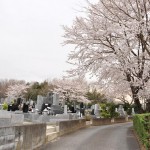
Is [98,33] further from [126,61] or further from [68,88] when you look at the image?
[68,88]

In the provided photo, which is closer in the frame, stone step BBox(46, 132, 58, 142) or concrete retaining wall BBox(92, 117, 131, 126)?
stone step BBox(46, 132, 58, 142)

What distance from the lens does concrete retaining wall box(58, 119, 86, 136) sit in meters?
17.1

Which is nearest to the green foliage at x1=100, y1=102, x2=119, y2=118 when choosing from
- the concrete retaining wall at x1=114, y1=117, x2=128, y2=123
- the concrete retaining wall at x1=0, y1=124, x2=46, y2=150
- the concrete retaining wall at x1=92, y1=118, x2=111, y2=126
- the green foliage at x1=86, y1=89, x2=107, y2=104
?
the concrete retaining wall at x1=114, y1=117, x2=128, y2=123

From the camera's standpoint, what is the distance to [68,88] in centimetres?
6034

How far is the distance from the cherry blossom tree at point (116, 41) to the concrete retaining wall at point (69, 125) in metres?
3.84

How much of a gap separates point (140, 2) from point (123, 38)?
8.69 ft

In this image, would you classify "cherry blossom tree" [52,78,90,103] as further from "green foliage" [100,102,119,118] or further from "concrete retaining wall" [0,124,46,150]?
"concrete retaining wall" [0,124,46,150]

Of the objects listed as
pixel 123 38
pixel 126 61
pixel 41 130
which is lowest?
pixel 41 130

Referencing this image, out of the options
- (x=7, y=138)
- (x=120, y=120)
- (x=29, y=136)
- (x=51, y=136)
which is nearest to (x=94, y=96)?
(x=120, y=120)

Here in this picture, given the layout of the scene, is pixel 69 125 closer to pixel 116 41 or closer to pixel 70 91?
pixel 116 41

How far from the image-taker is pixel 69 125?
19.9m

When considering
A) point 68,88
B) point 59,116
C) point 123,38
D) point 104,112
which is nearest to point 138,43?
point 123,38

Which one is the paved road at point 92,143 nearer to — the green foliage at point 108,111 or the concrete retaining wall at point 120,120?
the green foliage at point 108,111

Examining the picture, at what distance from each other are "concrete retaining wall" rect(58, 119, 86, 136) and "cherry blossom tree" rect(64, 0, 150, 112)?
3838 millimetres
